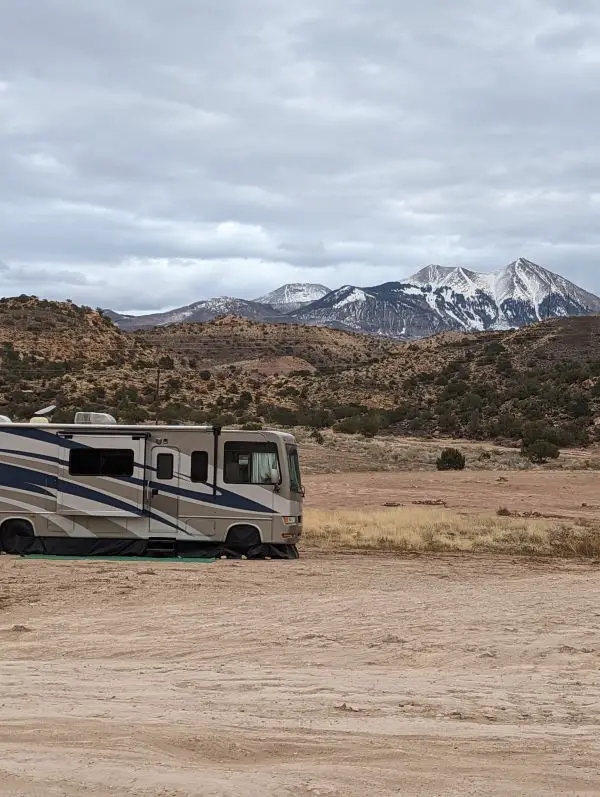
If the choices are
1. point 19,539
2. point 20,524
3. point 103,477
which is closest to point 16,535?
point 19,539

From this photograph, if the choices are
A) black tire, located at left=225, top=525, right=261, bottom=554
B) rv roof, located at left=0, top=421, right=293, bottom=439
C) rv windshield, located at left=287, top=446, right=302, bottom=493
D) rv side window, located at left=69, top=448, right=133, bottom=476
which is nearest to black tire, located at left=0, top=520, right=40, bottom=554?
rv side window, located at left=69, top=448, right=133, bottom=476

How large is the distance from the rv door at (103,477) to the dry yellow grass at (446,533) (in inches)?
214

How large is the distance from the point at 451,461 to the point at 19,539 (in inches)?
1243

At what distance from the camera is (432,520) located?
2772 centimetres

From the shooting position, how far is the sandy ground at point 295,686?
21.9 feet

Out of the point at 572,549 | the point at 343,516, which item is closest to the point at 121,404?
the point at 343,516

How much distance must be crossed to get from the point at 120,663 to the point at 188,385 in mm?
65723

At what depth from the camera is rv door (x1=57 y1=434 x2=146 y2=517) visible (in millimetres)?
20000

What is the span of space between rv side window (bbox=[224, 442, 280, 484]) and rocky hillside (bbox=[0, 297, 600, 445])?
3570cm

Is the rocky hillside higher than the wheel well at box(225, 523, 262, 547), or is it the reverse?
the rocky hillside

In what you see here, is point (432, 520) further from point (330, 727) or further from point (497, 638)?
point (330, 727)

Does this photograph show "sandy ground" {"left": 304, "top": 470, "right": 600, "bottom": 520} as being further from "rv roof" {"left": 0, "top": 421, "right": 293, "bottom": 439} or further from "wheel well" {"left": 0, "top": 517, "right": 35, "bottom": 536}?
"wheel well" {"left": 0, "top": 517, "right": 35, "bottom": 536}

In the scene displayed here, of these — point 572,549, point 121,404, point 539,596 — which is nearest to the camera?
point 539,596

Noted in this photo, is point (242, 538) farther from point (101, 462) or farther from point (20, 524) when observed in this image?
point (20, 524)
